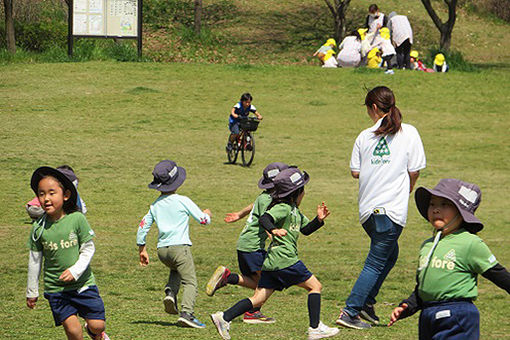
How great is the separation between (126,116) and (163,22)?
1711cm

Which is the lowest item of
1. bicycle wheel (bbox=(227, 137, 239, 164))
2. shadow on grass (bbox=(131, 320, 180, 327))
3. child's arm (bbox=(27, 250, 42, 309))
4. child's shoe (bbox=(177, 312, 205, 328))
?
bicycle wheel (bbox=(227, 137, 239, 164))

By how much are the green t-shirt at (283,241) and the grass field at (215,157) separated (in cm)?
63

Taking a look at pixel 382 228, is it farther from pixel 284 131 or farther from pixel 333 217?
pixel 284 131

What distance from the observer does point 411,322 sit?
808cm

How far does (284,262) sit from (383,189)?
1.03 metres

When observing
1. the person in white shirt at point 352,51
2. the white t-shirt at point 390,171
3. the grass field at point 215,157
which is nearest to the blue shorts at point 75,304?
the grass field at point 215,157

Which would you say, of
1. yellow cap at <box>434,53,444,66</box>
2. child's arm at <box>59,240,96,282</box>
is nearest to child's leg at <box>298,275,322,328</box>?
child's arm at <box>59,240,96,282</box>

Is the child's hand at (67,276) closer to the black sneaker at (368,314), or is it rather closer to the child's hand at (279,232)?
the child's hand at (279,232)

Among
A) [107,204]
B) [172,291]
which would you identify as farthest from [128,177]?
[172,291]

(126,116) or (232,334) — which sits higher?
(232,334)

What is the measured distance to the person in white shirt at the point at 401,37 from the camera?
89.7 ft

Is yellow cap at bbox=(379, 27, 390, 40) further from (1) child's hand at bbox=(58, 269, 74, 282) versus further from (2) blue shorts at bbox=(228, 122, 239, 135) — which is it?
(1) child's hand at bbox=(58, 269, 74, 282)

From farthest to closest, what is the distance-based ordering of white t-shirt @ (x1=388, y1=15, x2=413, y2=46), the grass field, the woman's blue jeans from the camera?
white t-shirt @ (x1=388, y1=15, x2=413, y2=46), the grass field, the woman's blue jeans

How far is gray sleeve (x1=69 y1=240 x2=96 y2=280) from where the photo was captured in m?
5.62
